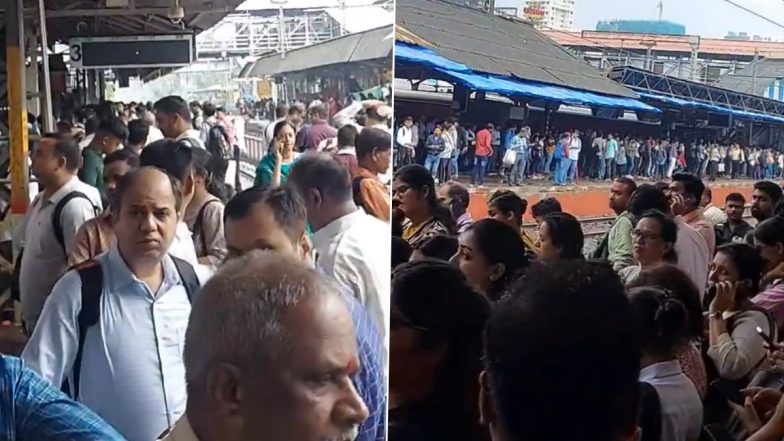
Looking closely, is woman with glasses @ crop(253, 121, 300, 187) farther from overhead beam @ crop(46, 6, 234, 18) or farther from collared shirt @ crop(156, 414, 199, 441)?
collared shirt @ crop(156, 414, 199, 441)

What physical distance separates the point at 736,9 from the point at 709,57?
99mm

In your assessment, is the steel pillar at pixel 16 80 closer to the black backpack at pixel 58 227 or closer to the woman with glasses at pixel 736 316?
the black backpack at pixel 58 227

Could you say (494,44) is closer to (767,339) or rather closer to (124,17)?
(124,17)

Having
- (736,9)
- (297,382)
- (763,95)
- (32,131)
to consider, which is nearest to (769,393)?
(763,95)

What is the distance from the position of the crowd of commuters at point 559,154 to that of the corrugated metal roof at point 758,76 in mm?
99

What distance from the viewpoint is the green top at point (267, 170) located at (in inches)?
52.3

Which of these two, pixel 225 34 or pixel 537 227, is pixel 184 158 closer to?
pixel 225 34

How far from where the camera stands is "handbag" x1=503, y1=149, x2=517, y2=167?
62.2 inches

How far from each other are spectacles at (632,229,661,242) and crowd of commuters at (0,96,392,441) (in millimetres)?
531

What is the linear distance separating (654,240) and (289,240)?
0.72 m

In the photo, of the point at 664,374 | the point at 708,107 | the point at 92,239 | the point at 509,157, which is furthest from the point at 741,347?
the point at 92,239

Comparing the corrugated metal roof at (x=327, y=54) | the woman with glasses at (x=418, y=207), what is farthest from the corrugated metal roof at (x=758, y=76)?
the corrugated metal roof at (x=327, y=54)

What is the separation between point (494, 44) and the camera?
5.11 feet

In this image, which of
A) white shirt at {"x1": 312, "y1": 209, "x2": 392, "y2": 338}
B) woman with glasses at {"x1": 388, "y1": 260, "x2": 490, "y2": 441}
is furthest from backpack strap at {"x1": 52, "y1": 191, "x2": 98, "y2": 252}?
woman with glasses at {"x1": 388, "y1": 260, "x2": 490, "y2": 441}
